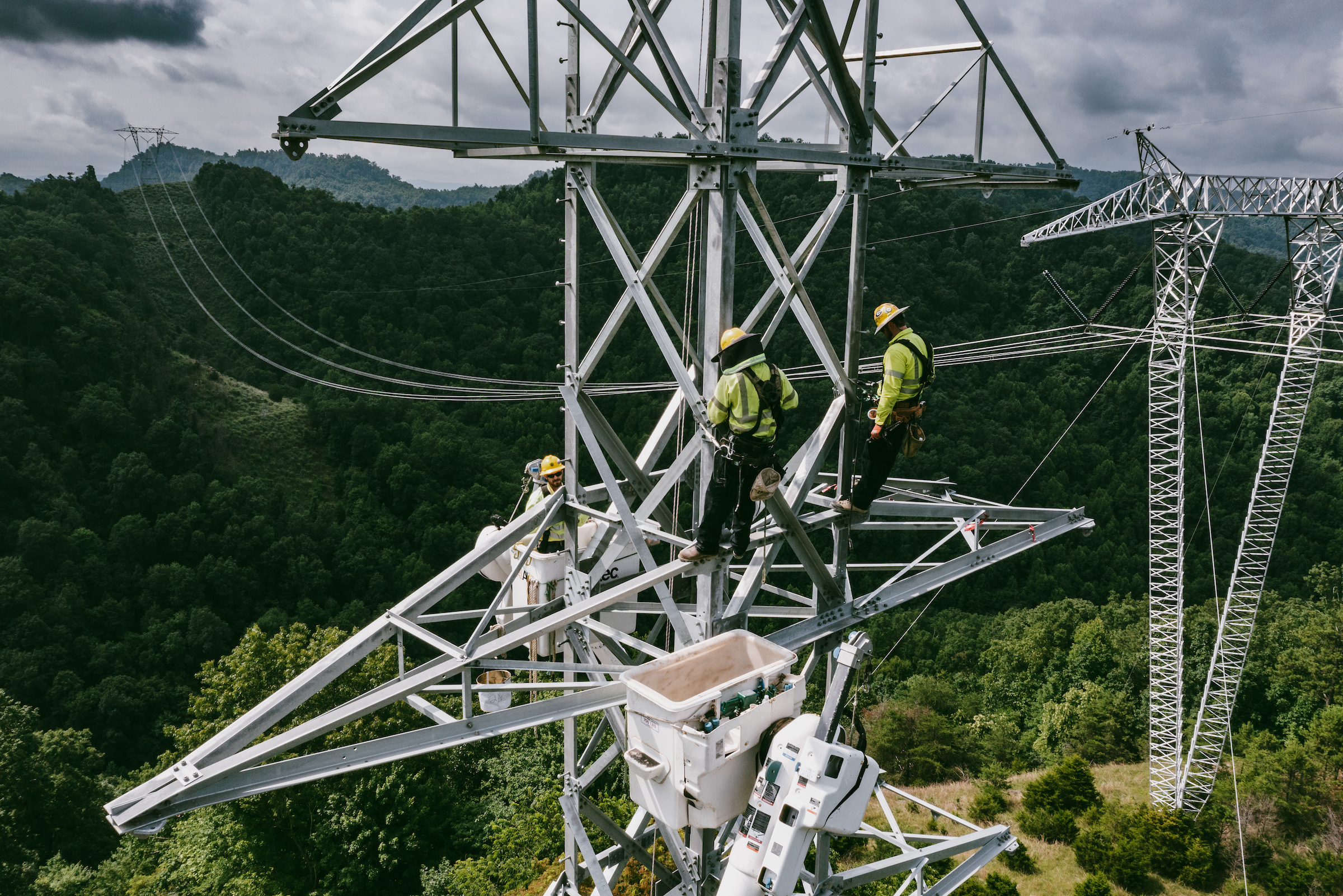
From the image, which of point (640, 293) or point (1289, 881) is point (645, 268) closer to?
point (640, 293)

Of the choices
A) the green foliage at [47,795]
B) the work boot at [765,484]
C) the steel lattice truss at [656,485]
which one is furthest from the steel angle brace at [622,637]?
the green foliage at [47,795]

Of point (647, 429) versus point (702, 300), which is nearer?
point (702, 300)

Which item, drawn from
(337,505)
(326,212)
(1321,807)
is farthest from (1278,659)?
(326,212)

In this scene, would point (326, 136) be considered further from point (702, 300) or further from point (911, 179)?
point (911, 179)

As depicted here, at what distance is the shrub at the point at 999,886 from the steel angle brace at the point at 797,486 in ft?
64.1

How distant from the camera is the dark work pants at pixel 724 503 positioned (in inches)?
294

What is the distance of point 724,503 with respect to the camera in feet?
24.6

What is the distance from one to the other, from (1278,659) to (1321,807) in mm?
17706

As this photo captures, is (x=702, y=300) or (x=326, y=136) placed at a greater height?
(x=326, y=136)

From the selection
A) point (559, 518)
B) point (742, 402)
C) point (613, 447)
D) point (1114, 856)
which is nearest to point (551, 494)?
point (559, 518)

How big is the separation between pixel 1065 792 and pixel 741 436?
32.7m

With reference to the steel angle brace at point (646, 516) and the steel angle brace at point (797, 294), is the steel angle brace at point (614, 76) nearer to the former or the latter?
the steel angle brace at point (797, 294)

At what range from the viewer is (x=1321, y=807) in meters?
33.8

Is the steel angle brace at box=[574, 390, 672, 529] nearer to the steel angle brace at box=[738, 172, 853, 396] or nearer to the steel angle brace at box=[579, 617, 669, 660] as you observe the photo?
the steel angle brace at box=[579, 617, 669, 660]
